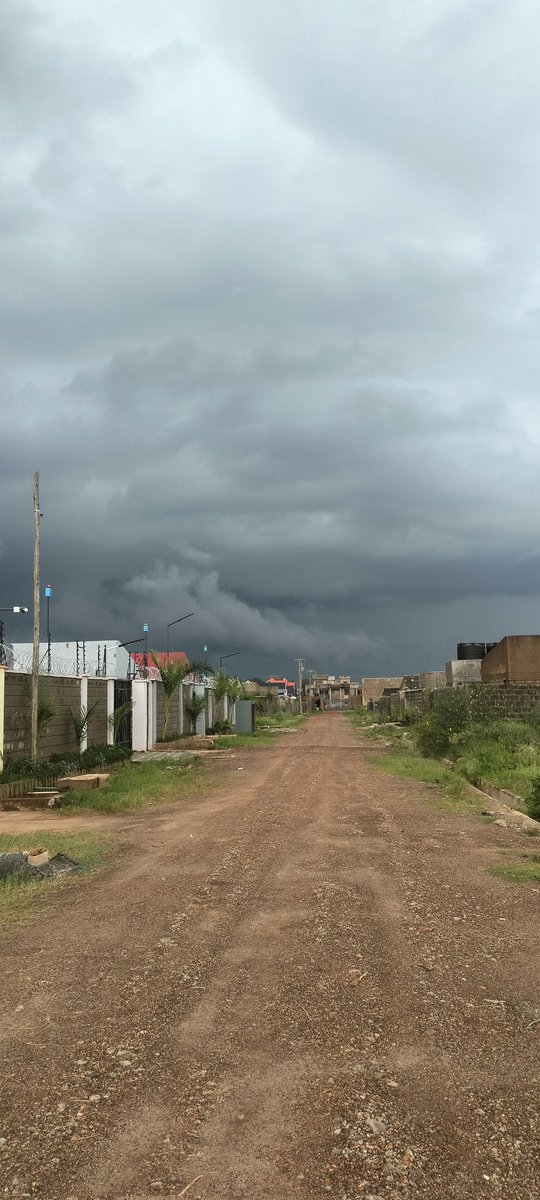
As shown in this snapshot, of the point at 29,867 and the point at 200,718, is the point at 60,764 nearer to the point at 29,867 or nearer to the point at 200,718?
the point at 29,867

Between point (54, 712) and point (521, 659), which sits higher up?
point (521, 659)

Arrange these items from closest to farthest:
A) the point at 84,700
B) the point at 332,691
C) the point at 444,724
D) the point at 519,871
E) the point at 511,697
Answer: the point at 519,871 < the point at 84,700 < the point at 444,724 < the point at 511,697 < the point at 332,691

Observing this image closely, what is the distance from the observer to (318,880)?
8.12 m

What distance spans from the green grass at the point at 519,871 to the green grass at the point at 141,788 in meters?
7.67

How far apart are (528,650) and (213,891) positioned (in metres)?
20.0

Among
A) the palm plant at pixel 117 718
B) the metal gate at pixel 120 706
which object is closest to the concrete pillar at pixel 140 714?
the metal gate at pixel 120 706

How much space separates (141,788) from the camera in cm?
1677

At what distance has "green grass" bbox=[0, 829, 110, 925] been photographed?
24.2ft

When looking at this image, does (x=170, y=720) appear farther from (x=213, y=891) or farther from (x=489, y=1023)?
(x=489, y=1023)

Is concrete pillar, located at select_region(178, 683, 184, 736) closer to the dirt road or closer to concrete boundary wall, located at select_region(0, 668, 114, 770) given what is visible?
concrete boundary wall, located at select_region(0, 668, 114, 770)

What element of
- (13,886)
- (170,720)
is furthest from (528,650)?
(13,886)

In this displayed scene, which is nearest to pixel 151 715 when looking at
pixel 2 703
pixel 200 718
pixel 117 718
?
pixel 117 718

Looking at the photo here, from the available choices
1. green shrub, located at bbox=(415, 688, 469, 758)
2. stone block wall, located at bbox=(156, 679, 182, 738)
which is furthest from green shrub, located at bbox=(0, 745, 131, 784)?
green shrub, located at bbox=(415, 688, 469, 758)

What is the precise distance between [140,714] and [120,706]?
106 inches
